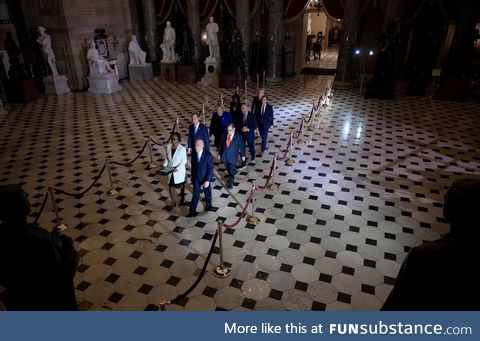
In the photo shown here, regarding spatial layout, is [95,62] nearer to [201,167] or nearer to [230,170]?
[230,170]

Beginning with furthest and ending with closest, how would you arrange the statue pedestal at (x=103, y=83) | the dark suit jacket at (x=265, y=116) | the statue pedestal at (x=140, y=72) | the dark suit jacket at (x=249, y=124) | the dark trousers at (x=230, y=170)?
the statue pedestal at (x=140, y=72), the statue pedestal at (x=103, y=83), the dark suit jacket at (x=265, y=116), the dark suit jacket at (x=249, y=124), the dark trousers at (x=230, y=170)

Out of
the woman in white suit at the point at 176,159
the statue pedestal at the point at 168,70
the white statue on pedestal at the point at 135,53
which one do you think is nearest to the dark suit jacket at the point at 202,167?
the woman in white suit at the point at 176,159

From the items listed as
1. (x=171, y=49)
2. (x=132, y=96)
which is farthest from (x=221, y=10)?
(x=132, y=96)

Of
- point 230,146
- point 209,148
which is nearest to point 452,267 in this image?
point 230,146

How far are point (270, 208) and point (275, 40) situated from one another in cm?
1248

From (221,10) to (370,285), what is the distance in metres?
18.3

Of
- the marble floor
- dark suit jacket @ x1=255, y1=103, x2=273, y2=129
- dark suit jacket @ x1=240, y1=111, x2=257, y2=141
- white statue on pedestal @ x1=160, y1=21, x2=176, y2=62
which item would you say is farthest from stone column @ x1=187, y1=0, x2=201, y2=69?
dark suit jacket @ x1=240, y1=111, x2=257, y2=141

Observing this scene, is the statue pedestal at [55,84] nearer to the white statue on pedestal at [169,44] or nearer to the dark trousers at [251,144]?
the white statue on pedestal at [169,44]

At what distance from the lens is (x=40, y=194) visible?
7480 mm

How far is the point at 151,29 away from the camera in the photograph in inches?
754

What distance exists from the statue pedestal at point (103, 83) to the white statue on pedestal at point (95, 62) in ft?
0.81

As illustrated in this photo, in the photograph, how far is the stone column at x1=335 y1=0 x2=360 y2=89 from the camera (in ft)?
51.1

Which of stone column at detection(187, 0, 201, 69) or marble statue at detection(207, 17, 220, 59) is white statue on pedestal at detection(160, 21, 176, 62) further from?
marble statue at detection(207, 17, 220, 59)

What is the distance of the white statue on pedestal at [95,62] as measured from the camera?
51.3 feet
